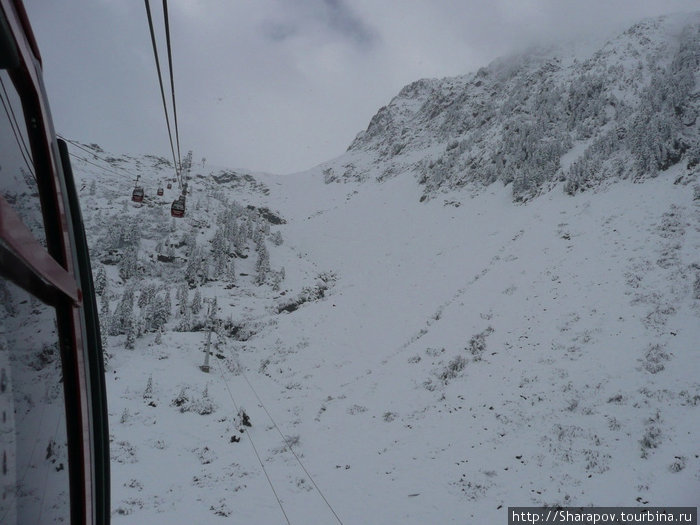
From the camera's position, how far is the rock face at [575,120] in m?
24.4

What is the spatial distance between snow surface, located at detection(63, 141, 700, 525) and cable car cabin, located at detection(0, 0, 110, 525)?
849 cm

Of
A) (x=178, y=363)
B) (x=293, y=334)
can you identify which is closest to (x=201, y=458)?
(x=178, y=363)

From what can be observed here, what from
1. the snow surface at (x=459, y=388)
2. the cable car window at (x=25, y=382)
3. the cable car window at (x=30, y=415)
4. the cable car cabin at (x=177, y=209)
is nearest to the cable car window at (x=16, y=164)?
the cable car window at (x=25, y=382)

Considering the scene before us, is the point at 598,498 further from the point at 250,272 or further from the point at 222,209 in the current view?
the point at 222,209

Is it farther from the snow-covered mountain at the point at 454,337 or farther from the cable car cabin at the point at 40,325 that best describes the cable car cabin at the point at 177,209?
the cable car cabin at the point at 40,325

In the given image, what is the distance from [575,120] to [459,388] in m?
33.3

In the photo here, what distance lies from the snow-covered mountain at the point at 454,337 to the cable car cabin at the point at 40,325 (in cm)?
853

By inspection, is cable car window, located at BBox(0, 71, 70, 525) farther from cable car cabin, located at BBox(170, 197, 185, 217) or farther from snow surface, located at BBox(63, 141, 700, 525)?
cable car cabin, located at BBox(170, 197, 185, 217)

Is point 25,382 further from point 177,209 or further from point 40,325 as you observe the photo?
point 177,209

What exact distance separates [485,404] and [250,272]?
94.8ft

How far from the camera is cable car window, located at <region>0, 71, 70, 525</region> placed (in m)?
1.19

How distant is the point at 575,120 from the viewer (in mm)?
34781

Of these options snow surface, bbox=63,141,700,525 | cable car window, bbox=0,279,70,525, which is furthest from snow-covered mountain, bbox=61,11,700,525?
cable car window, bbox=0,279,70,525

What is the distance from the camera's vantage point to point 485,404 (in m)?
11.9
